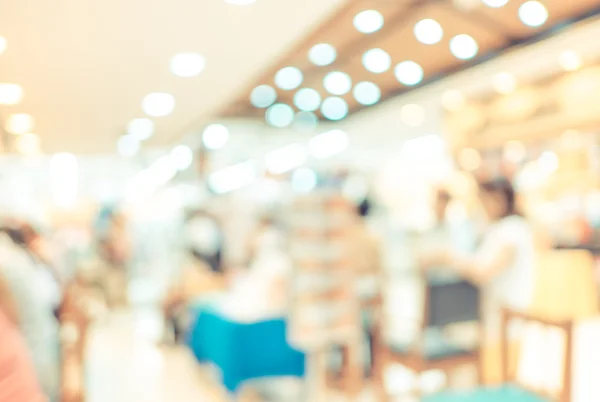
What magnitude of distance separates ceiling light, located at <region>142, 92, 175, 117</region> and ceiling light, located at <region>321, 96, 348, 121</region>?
2181 mm

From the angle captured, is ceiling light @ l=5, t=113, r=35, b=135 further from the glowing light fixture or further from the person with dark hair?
→ the person with dark hair

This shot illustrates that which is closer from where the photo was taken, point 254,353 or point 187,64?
point 187,64

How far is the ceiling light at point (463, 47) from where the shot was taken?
15.1 feet

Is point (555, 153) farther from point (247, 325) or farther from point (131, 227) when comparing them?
point (131, 227)

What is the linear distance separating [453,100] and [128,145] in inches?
189

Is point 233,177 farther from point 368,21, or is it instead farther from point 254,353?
point 254,353

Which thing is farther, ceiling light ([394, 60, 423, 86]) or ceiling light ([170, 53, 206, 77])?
ceiling light ([394, 60, 423, 86])

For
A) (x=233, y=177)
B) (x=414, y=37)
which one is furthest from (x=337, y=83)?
(x=233, y=177)

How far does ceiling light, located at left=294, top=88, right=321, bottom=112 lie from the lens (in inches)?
268

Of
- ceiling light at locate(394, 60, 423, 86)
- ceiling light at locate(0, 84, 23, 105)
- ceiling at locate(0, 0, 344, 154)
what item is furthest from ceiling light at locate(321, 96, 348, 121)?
ceiling light at locate(0, 84, 23, 105)

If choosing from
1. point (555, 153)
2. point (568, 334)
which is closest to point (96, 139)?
point (555, 153)

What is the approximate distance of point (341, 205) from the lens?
3580 millimetres

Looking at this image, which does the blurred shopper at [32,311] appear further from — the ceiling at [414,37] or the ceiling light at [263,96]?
the ceiling light at [263,96]

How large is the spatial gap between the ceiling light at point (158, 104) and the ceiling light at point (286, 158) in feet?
10.3
